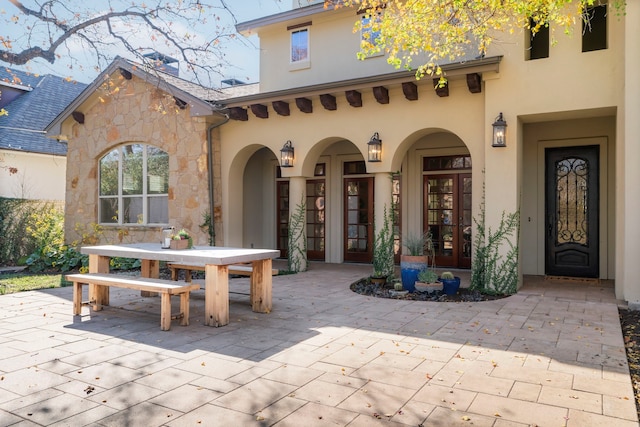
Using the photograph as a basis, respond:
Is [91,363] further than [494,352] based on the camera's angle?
No

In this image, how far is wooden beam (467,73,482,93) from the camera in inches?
281

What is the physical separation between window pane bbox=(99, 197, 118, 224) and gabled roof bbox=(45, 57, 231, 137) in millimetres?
2188

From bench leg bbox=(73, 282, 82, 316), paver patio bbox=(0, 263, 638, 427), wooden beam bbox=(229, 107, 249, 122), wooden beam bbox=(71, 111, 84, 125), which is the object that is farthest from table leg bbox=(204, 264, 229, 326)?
wooden beam bbox=(71, 111, 84, 125)

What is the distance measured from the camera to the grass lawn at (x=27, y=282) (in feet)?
24.5

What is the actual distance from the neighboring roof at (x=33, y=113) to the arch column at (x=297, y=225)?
8.80 meters

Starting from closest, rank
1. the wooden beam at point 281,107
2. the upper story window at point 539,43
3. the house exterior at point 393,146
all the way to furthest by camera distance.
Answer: the house exterior at point 393,146
the upper story window at point 539,43
the wooden beam at point 281,107

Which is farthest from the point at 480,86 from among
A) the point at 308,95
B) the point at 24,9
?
the point at 24,9

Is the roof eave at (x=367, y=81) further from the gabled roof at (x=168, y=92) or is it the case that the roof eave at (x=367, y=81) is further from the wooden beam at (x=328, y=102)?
the gabled roof at (x=168, y=92)

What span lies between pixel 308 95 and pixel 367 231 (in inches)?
139

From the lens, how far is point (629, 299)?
6.07 metres

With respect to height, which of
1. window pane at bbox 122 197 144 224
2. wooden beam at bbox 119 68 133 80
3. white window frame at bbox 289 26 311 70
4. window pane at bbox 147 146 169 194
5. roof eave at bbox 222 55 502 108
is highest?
white window frame at bbox 289 26 311 70

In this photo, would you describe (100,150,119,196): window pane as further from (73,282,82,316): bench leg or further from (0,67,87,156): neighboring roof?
(73,282,82,316): bench leg

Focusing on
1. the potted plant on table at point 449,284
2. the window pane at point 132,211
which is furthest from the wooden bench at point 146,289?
the window pane at point 132,211

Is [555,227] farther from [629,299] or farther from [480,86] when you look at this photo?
[480,86]
